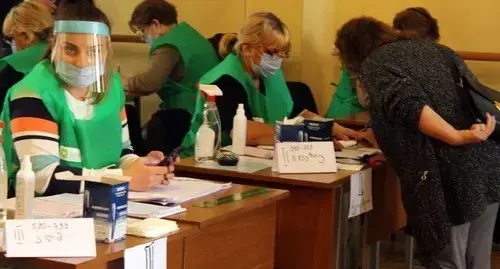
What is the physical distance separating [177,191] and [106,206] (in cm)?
62

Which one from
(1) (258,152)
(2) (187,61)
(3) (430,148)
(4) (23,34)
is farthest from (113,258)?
(2) (187,61)

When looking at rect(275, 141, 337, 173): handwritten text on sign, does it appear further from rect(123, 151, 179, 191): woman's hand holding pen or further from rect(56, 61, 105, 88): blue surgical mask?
rect(56, 61, 105, 88): blue surgical mask

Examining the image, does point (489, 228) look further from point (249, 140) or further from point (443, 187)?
point (249, 140)

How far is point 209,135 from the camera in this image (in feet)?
9.89

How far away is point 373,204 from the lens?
130 inches

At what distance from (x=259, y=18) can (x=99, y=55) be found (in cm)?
125

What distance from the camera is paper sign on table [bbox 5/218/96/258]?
1.67 m

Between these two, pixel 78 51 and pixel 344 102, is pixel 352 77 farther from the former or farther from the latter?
pixel 78 51

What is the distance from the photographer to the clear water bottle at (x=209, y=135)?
9.91 feet

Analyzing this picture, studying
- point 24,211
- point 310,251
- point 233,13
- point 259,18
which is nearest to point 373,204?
point 310,251

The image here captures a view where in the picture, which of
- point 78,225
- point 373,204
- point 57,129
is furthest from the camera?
point 373,204

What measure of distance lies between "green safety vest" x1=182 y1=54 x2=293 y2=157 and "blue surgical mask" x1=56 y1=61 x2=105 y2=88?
996mm

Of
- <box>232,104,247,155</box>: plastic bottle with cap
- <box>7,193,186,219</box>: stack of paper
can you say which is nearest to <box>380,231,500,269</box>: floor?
<box>232,104,247,155</box>: plastic bottle with cap

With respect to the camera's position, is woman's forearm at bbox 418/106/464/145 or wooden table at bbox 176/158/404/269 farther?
wooden table at bbox 176/158/404/269
